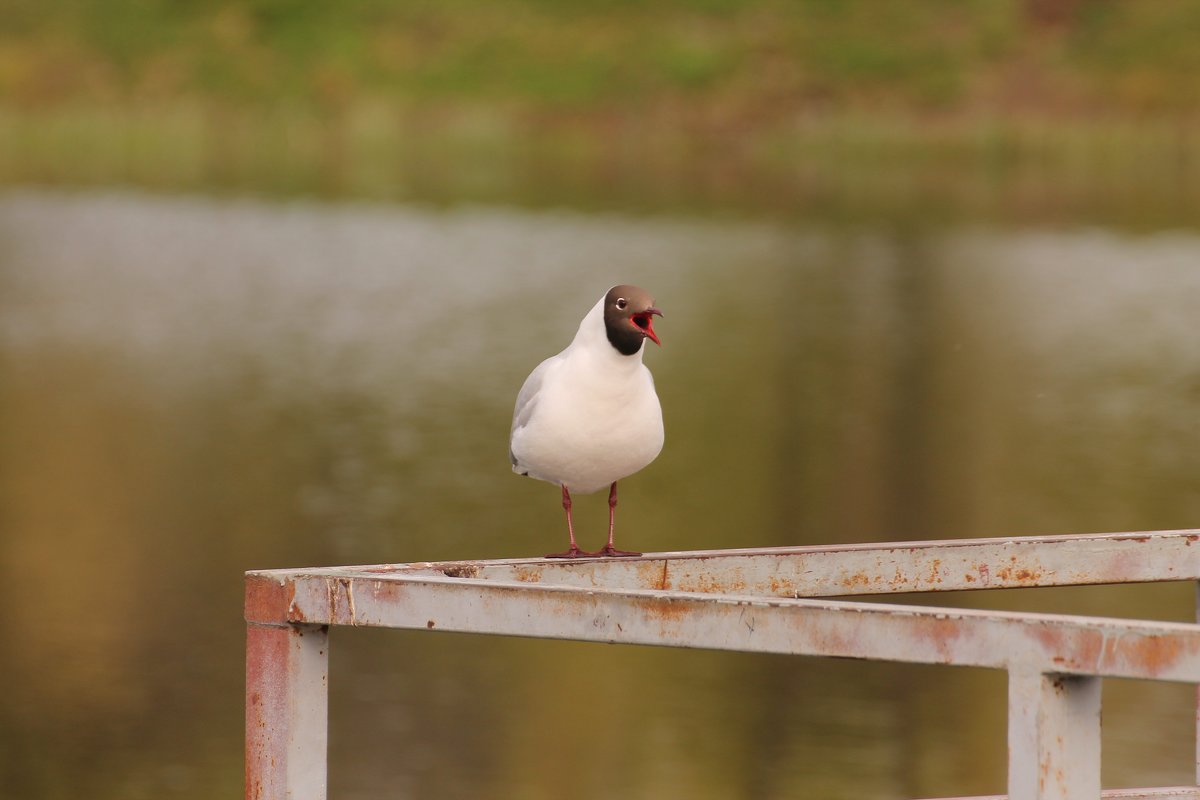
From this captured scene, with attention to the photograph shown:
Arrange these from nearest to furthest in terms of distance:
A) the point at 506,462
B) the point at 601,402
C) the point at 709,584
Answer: the point at 709,584
the point at 601,402
the point at 506,462

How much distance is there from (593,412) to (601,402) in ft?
0.13

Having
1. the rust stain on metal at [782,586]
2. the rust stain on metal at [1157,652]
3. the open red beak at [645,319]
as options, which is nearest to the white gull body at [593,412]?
the open red beak at [645,319]

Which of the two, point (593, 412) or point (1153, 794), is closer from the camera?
point (1153, 794)

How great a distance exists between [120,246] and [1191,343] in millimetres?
18298

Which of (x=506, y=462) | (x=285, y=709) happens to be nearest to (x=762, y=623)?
(x=285, y=709)

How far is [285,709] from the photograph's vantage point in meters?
5.40

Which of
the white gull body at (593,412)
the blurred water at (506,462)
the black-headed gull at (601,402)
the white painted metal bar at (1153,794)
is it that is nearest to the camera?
the white painted metal bar at (1153,794)

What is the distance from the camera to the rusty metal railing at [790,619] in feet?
15.3

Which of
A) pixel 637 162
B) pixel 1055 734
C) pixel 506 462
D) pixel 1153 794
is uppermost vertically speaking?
pixel 637 162

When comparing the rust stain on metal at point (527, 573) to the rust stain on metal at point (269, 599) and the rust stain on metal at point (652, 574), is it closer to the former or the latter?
the rust stain on metal at point (652, 574)

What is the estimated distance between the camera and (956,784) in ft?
34.9

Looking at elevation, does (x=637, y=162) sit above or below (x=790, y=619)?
above

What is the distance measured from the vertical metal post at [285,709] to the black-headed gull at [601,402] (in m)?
1.07

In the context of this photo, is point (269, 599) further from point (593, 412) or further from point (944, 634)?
point (944, 634)
